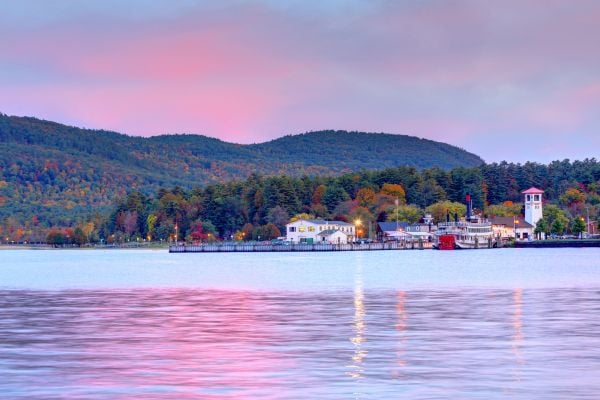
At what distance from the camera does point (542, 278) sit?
240ft

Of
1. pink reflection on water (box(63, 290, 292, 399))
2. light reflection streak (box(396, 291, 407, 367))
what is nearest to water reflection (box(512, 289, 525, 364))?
light reflection streak (box(396, 291, 407, 367))

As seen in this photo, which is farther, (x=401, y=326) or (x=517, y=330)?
(x=401, y=326)

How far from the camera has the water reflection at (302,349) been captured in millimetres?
22656

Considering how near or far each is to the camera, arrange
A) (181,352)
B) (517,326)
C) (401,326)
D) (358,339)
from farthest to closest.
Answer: (401,326), (517,326), (358,339), (181,352)

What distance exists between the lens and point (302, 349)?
29.5 m

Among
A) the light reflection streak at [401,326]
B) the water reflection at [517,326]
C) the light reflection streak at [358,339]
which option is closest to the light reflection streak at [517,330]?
the water reflection at [517,326]

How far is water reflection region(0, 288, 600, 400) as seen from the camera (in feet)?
74.3

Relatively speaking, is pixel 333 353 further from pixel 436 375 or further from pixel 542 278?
pixel 542 278

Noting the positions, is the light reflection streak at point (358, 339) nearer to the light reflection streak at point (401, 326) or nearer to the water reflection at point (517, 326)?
the light reflection streak at point (401, 326)

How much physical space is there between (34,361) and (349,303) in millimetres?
23054

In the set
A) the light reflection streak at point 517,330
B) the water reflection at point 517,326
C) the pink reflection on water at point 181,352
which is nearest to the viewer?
the pink reflection on water at point 181,352

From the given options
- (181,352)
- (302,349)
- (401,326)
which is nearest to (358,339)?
(302,349)

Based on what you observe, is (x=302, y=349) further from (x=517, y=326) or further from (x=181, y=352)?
(x=517, y=326)

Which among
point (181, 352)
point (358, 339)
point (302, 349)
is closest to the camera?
point (181, 352)
